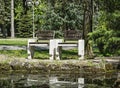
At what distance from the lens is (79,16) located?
35.7m

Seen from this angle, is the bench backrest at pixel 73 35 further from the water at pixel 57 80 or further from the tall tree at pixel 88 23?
the water at pixel 57 80

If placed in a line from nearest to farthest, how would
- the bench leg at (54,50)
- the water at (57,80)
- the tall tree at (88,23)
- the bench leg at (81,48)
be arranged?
1. the water at (57,80)
2. the bench leg at (81,48)
3. the bench leg at (54,50)
4. the tall tree at (88,23)

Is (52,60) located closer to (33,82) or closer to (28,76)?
(28,76)

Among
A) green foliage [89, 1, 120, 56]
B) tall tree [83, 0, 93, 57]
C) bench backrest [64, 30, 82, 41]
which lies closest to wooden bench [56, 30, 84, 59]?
bench backrest [64, 30, 82, 41]

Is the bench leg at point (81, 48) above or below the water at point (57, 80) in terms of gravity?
above

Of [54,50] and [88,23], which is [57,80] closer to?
[54,50]

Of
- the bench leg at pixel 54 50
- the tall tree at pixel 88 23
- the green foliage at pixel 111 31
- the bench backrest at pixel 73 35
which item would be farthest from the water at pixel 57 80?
the tall tree at pixel 88 23

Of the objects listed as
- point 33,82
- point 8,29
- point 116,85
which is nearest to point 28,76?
point 33,82

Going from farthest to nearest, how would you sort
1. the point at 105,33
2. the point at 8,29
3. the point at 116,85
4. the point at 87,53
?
the point at 8,29 → the point at 87,53 → the point at 105,33 → the point at 116,85

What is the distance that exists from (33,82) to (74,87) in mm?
1730

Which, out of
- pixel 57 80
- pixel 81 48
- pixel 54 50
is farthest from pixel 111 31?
pixel 54 50

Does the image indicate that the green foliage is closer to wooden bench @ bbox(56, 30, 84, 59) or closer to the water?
the water

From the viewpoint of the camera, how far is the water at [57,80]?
11961 millimetres

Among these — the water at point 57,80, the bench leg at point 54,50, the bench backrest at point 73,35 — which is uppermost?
the bench backrest at point 73,35
